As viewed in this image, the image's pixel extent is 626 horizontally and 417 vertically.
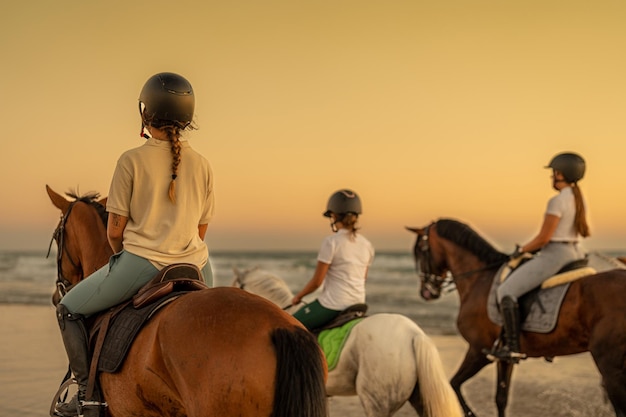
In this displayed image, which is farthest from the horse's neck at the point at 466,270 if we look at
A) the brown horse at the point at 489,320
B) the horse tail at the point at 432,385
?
the horse tail at the point at 432,385

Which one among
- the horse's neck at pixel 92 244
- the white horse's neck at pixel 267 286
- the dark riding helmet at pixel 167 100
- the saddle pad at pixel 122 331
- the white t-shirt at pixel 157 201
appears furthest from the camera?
the white horse's neck at pixel 267 286

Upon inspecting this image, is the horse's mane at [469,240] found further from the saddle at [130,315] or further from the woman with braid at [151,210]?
the saddle at [130,315]

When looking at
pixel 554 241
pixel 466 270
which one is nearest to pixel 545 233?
pixel 554 241

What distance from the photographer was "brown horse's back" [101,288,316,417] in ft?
10.5

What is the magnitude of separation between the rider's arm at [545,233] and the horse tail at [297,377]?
197 inches

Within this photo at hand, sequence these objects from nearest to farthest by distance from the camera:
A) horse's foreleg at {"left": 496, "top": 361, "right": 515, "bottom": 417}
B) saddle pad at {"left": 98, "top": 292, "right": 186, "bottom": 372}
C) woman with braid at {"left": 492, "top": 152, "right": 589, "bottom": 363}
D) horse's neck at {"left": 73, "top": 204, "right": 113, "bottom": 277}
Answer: saddle pad at {"left": 98, "top": 292, "right": 186, "bottom": 372}, horse's neck at {"left": 73, "top": 204, "right": 113, "bottom": 277}, woman with braid at {"left": 492, "top": 152, "right": 589, "bottom": 363}, horse's foreleg at {"left": 496, "top": 361, "right": 515, "bottom": 417}

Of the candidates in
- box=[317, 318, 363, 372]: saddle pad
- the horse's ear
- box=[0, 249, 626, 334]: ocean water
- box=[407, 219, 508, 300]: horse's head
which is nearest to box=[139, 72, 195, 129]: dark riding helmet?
the horse's ear

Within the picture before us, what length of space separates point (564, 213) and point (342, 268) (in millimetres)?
2583

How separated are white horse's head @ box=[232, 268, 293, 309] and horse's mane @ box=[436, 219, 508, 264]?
256 cm

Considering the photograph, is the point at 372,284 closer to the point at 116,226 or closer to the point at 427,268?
the point at 427,268

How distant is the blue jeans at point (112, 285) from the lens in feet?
13.3

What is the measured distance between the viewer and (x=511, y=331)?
8.01 metres

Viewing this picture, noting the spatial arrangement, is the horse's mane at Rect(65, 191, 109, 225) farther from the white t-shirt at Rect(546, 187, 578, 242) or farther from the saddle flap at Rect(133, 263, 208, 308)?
the white t-shirt at Rect(546, 187, 578, 242)

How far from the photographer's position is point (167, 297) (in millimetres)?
3832
